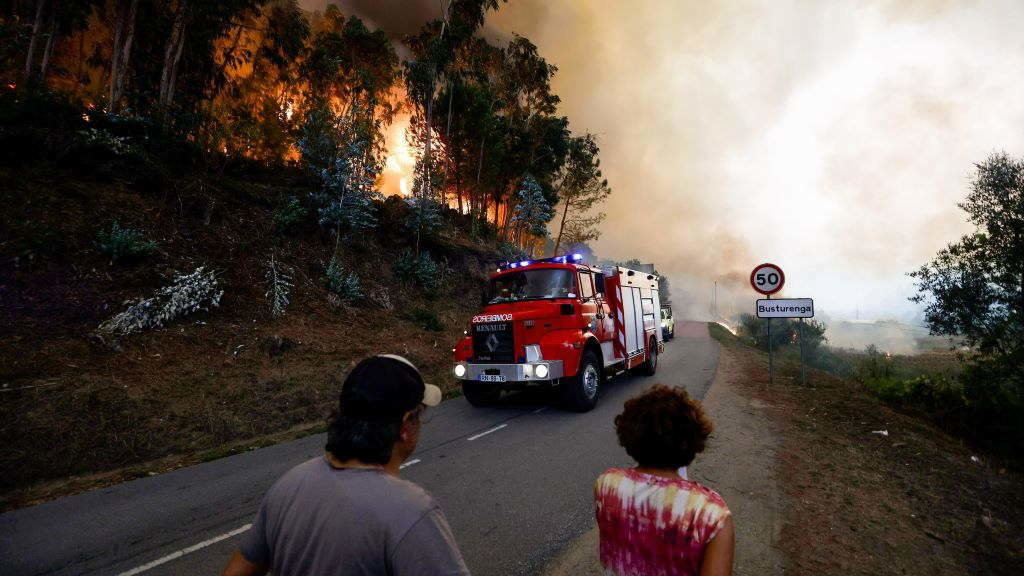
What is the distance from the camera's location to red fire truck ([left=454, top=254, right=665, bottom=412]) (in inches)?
321

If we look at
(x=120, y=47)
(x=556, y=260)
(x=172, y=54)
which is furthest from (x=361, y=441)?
(x=120, y=47)

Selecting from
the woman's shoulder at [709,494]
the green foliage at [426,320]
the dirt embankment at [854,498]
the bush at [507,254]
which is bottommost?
the dirt embankment at [854,498]

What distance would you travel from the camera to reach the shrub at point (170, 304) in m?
9.56

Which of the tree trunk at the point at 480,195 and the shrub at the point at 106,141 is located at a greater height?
the tree trunk at the point at 480,195

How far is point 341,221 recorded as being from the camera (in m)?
17.0

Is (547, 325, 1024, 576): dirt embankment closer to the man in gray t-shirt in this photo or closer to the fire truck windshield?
the man in gray t-shirt

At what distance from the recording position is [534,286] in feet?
30.8

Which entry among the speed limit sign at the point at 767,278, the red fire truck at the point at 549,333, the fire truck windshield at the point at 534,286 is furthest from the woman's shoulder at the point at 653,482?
the speed limit sign at the point at 767,278

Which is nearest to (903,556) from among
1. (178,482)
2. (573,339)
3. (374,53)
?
(573,339)

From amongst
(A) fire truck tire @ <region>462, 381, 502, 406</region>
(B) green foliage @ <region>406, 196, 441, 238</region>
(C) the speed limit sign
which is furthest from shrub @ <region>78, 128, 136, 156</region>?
(C) the speed limit sign

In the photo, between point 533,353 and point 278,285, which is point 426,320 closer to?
point 278,285

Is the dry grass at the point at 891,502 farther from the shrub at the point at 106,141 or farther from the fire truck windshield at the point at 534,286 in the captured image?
the shrub at the point at 106,141

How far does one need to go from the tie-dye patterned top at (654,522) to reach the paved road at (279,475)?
1.96 meters

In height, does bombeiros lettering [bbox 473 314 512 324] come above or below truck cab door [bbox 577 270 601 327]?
below
